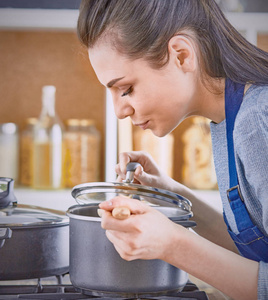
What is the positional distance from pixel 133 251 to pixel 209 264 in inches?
5.0

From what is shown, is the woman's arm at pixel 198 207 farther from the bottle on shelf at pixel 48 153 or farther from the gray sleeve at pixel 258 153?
the bottle on shelf at pixel 48 153

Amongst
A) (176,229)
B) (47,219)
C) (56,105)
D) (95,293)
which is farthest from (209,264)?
(56,105)

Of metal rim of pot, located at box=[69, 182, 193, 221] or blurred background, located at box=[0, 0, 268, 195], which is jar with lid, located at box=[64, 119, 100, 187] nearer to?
blurred background, located at box=[0, 0, 268, 195]

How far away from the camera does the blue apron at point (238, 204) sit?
0.82 metres

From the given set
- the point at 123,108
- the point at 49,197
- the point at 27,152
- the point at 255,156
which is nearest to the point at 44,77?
the point at 27,152

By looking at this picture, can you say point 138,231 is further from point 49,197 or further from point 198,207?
point 49,197

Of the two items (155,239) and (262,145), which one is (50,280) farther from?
(262,145)

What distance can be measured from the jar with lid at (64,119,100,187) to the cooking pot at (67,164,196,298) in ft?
3.36

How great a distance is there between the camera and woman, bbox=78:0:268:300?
0.72 meters

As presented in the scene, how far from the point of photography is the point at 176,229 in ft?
2.29

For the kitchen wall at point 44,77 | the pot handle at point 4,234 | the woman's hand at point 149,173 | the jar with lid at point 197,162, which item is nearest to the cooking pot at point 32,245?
the pot handle at point 4,234

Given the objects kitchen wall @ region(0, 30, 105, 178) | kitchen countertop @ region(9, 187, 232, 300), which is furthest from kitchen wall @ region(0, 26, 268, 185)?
kitchen countertop @ region(9, 187, 232, 300)

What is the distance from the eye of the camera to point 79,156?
183cm

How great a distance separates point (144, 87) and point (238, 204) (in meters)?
0.25
